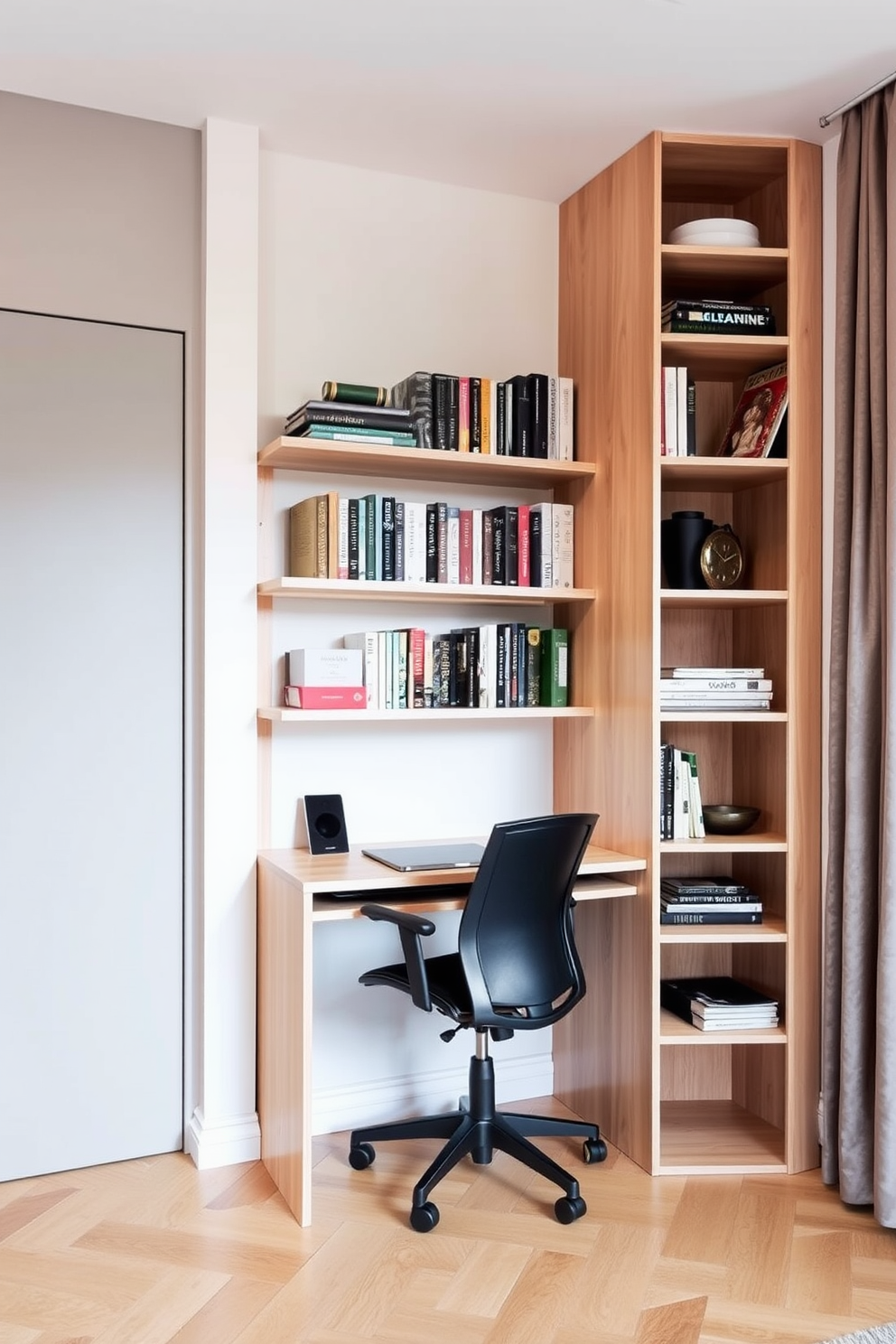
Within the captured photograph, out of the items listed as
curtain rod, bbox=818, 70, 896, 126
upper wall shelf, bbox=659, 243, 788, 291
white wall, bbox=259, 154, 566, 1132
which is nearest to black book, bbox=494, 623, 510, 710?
white wall, bbox=259, 154, 566, 1132

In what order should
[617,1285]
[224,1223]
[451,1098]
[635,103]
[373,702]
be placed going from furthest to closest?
[451,1098] → [373,702] → [635,103] → [224,1223] → [617,1285]

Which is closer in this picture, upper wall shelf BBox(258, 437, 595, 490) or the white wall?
upper wall shelf BBox(258, 437, 595, 490)

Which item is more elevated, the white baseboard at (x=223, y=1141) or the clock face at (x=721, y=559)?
the clock face at (x=721, y=559)

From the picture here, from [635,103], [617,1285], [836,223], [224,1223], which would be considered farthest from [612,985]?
[635,103]

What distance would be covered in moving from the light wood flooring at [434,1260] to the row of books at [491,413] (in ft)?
6.16

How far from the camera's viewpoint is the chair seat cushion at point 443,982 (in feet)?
8.52

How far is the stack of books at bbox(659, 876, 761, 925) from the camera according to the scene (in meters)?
2.94

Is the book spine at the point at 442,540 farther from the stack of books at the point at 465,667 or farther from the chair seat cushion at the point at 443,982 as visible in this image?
the chair seat cushion at the point at 443,982

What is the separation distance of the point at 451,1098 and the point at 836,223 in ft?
8.44

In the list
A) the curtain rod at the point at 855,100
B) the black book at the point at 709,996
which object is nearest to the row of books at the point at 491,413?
the curtain rod at the point at 855,100

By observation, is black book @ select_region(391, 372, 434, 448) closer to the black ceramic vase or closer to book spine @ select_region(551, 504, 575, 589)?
book spine @ select_region(551, 504, 575, 589)

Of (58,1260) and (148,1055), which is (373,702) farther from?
(58,1260)

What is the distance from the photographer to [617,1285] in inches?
91.4

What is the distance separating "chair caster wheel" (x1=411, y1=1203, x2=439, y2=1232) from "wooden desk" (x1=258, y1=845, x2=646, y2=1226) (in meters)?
0.24
